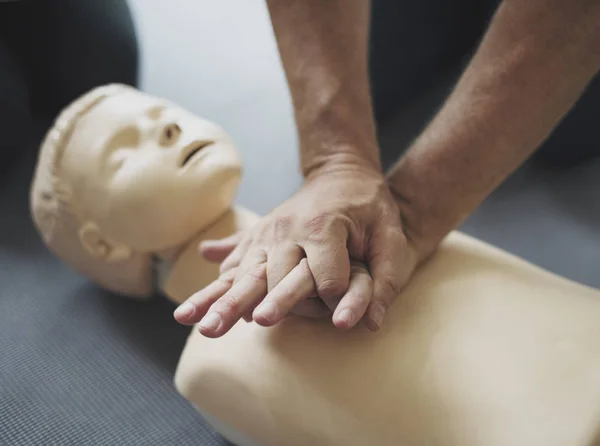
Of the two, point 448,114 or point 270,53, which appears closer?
point 448,114

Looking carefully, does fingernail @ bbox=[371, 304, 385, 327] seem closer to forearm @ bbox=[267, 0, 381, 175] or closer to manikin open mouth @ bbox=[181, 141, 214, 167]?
forearm @ bbox=[267, 0, 381, 175]

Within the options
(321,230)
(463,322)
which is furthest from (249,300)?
(463,322)

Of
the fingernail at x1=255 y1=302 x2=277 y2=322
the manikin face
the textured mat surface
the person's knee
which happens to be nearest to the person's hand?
the fingernail at x1=255 y1=302 x2=277 y2=322

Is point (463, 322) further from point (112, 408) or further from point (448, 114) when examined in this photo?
point (112, 408)

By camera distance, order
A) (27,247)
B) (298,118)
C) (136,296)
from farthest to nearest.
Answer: (27,247) → (136,296) → (298,118)

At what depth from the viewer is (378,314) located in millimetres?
629

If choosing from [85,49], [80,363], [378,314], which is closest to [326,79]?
[378,314]

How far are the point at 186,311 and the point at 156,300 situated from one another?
0.49 metres

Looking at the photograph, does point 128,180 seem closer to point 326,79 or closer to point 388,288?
point 326,79

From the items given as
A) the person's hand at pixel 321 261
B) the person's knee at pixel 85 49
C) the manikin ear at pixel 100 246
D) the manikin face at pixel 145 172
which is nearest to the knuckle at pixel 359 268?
the person's hand at pixel 321 261

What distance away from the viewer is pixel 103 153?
35.0 inches

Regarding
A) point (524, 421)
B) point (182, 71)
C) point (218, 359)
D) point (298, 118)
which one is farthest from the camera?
point (182, 71)

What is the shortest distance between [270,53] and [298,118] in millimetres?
944

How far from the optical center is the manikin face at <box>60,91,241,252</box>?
88 cm
